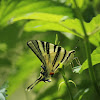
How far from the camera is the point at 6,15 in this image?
0.56 m

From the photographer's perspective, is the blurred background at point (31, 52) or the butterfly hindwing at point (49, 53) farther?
the blurred background at point (31, 52)

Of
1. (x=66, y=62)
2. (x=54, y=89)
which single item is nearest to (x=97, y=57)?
(x=66, y=62)

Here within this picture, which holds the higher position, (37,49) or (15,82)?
(37,49)

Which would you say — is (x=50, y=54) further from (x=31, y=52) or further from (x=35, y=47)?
(x=31, y=52)

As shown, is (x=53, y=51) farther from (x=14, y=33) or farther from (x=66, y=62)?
(x=14, y=33)

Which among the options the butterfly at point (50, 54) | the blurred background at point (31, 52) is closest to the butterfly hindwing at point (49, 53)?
the butterfly at point (50, 54)

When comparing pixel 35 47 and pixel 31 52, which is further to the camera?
pixel 31 52

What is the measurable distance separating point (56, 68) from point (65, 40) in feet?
1.01

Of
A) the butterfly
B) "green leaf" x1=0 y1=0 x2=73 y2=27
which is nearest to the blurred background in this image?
"green leaf" x1=0 y1=0 x2=73 y2=27

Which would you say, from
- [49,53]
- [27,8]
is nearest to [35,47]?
[49,53]

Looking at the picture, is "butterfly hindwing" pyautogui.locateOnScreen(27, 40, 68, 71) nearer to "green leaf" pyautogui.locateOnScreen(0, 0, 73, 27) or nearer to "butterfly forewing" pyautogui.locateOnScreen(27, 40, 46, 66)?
"butterfly forewing" pyautogui.locateOnScreen(27, 40, 46, 66)

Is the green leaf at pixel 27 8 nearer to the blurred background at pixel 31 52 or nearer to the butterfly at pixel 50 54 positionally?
the blurred background at pixel 31 52

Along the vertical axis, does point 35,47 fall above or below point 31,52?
above

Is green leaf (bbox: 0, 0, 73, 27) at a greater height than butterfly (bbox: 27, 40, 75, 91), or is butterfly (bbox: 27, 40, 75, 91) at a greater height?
green leaf (bbox: 0, 0, 73, 27)
